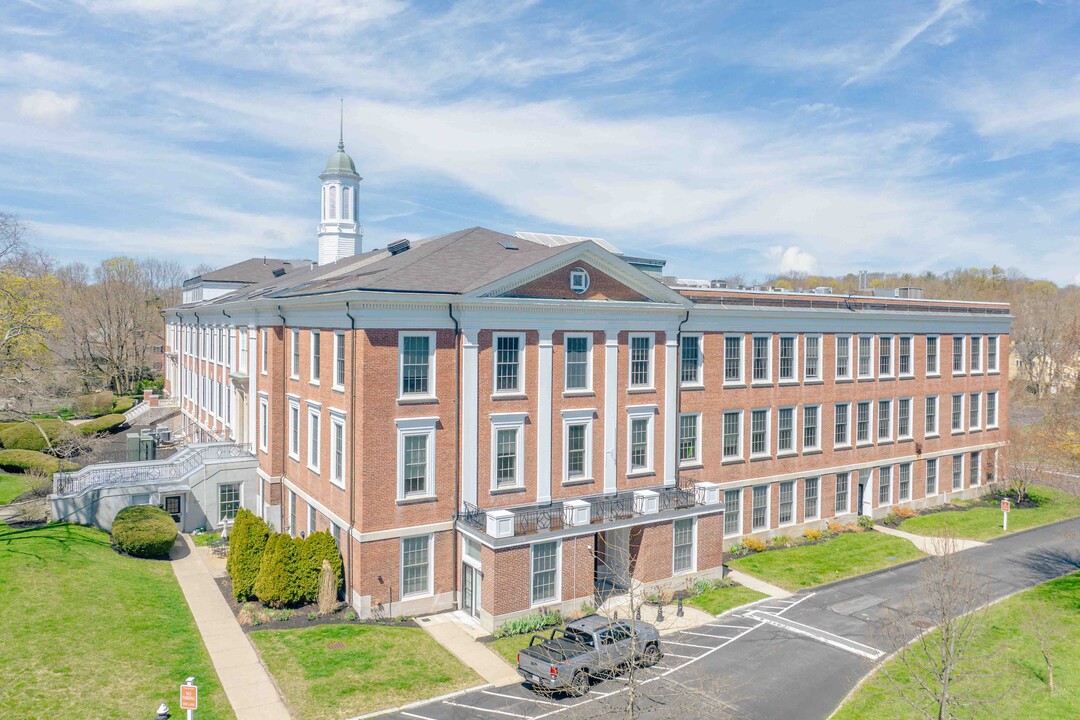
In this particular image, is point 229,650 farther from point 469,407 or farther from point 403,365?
point 469,407

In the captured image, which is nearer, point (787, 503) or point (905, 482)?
point (787, 503)

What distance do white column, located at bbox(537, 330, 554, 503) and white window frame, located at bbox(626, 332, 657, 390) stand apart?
3834 millimetres

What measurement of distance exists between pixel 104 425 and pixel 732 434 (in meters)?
50.4

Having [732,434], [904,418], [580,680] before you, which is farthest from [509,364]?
[904,418]

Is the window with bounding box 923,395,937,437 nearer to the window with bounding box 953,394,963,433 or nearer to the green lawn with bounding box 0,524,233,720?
the window with bounding box 953,394,963,433

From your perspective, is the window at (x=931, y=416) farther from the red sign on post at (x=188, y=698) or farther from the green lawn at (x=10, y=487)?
the green lawn at (x=10, y=487)

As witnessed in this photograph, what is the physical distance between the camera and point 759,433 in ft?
113

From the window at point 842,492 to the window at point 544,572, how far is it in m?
19.3

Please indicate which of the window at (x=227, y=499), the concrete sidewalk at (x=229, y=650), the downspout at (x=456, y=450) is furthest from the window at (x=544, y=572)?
the window at (x=227, y=499)

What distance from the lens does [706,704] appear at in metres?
17.7

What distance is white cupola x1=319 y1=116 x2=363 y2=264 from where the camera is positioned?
163 feet

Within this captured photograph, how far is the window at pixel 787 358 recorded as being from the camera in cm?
3494

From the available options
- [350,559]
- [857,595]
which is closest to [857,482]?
[857,595]

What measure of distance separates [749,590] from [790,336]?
13011mm
